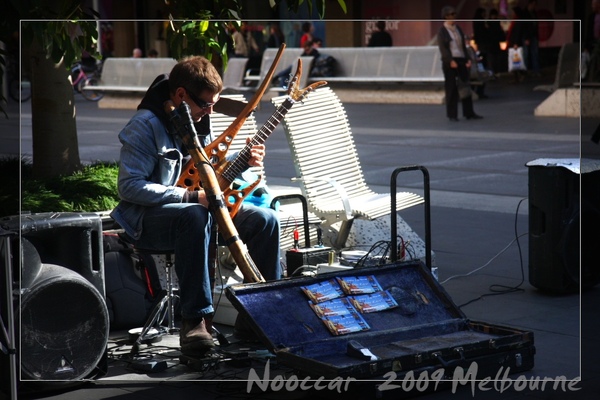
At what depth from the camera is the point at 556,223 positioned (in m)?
6.47

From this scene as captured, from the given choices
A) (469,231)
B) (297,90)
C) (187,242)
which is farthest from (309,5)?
(469,231)

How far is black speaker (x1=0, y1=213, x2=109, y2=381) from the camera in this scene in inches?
193

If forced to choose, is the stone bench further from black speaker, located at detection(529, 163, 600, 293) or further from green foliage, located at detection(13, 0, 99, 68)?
black speaker, located at detection(529, 163, 600, 293)

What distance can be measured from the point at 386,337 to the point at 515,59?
597cm

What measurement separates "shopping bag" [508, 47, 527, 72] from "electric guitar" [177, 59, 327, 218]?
4.01 metres

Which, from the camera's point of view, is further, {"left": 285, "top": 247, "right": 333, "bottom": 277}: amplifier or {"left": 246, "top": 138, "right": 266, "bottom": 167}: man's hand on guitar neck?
{"left": 285, "top": 247, "right": 333, "bottom": 277}: amplifier

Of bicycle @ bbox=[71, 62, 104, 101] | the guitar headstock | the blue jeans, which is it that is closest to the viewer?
the blue jeans

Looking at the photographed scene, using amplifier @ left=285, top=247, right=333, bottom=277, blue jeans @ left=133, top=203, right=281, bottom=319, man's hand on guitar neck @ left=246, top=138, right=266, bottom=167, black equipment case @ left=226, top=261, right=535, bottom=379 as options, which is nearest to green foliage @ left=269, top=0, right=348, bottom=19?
man's hand on guitar neck @ left=246, top=138, right=266, bottom=167

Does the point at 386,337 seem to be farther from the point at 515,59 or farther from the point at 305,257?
the point at 515,59

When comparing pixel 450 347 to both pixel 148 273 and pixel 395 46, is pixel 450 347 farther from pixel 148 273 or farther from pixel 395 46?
pixel 395 46

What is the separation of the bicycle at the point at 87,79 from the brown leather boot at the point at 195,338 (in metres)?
4.35

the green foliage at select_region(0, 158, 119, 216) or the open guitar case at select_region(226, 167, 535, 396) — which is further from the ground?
the green foliage at select_region(0, 158, 119, 216)

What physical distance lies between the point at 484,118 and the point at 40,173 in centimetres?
830

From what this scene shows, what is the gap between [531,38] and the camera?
25.3 ft
